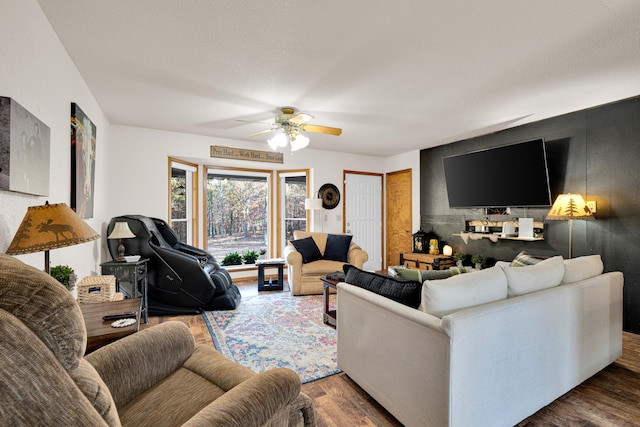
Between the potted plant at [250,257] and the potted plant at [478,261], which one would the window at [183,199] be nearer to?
the potted plant at [250,257]

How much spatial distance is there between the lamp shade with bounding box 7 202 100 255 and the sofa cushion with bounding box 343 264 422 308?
1.57m

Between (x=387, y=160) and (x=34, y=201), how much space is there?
221 inches

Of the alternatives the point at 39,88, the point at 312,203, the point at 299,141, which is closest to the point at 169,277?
the point at 299,141

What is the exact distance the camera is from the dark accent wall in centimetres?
308

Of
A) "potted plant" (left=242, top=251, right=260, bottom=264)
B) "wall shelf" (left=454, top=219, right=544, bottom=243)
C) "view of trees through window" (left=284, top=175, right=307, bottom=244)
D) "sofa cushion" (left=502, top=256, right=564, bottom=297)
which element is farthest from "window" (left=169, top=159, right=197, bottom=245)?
"sofa cushion" (left=502, top=256, right=564, bottom=297)

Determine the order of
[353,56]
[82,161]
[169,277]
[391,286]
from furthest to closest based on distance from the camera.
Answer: [169,277], [82,161], [353,56], [391,286]

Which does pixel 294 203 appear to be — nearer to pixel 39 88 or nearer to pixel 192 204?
pixel 192 204

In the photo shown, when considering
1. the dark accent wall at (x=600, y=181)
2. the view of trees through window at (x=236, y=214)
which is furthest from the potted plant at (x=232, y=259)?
the dark accent wall at (x=600, y=181)

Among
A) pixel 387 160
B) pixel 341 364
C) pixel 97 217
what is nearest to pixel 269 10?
pixel 341 364

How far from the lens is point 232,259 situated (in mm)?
5422

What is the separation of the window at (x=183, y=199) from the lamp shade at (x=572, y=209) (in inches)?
200

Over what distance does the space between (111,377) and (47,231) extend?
69cm

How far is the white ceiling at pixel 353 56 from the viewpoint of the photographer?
1.79m

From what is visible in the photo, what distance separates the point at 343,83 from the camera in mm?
2740
